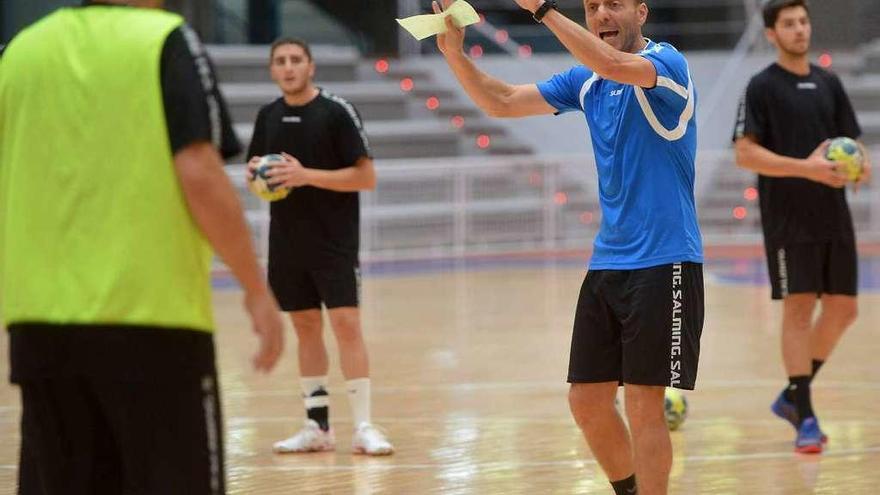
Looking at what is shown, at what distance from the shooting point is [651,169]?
16.8ft

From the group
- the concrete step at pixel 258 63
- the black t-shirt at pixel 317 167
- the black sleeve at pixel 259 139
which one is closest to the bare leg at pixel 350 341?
the black t-shirt at pixel 317 167

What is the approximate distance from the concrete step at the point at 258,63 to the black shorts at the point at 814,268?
1426cm

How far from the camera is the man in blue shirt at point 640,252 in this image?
508 centimetres

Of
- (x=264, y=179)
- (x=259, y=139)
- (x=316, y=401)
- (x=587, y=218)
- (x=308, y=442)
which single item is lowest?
(x=587, y=218)

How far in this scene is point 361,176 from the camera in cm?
757

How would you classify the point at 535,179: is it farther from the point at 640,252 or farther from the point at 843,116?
the point at 640,252

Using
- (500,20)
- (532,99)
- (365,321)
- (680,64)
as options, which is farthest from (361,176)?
(500,20)

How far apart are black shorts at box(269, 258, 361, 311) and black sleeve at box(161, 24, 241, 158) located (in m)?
4.19

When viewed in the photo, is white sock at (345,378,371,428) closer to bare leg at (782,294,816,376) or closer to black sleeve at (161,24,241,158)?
bare leg at (782,294,816,376)

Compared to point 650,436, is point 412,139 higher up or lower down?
higher up

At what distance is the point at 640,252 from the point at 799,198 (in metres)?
2.68

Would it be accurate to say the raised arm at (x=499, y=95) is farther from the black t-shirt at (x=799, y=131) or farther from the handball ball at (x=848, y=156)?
the black t-shirt at (x=799, y=131)

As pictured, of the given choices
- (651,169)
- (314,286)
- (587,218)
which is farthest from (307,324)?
(587,218)

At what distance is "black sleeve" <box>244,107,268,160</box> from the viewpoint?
781 cm
